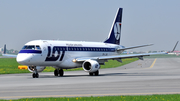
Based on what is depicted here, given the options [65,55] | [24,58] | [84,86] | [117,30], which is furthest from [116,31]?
[84,86]

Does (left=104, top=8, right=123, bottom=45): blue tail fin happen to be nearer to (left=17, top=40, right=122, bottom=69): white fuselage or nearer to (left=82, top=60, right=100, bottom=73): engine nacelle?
(left=17, top=40, right=122, bottom=69): white fuselage

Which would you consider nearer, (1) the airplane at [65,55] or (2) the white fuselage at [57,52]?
(2) the white fuselage at [57,52]

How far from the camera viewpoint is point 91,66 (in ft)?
131

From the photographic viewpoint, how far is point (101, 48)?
47156 mm

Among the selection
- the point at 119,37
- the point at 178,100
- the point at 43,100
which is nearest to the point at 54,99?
the point at 43,100

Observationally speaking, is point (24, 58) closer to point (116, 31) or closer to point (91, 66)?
point (91, 66)

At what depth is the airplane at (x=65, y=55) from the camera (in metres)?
37.6

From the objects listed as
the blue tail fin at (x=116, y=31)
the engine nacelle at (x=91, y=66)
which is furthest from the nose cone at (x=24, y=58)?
the blue tail fin at (x=116, y=31)

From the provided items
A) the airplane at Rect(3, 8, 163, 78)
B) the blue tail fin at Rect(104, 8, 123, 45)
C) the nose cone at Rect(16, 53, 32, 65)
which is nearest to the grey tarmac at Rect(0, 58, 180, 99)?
the nose cone at Rect(16, 53, 32, 65)

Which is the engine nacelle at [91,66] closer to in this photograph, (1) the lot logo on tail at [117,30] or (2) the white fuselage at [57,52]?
(2) the white fuselage at [57,52]

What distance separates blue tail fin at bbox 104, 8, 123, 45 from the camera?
5092cm

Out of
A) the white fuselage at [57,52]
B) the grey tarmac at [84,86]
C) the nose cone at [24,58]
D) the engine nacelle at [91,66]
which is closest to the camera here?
the grey tarmac at [84,86]

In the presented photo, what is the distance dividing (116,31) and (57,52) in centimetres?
1449

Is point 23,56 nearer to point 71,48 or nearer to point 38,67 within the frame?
point 38,67
